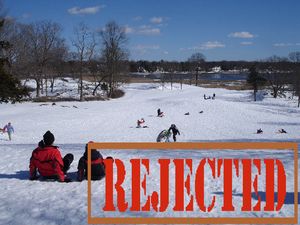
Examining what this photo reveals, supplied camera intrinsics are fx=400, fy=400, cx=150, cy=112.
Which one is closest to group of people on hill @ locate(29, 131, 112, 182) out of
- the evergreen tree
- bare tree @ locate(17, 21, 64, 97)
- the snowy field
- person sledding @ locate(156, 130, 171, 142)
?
the snowy field

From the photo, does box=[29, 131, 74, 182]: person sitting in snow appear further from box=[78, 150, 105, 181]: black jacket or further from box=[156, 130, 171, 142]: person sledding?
box=[156, 130, 171, 142]: person sledding

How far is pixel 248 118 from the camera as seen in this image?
4009 cm

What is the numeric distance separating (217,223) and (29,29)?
64892 millimetres

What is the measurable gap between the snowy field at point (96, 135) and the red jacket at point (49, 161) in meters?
0.29

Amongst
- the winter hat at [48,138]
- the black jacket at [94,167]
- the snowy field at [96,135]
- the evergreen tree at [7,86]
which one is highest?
the evergreen tree at [7,86]

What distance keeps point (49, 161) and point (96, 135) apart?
18.2 meters

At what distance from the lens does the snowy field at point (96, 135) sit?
276 inches

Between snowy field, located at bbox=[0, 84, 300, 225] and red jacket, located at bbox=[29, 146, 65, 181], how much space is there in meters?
0.29

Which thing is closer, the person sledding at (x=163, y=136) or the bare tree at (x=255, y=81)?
the person sledding at (x=163, y=136)

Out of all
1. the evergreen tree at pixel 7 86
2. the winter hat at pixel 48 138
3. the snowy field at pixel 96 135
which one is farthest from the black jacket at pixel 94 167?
the evergreen tree at pixel 7 86

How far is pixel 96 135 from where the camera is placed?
27.0 m

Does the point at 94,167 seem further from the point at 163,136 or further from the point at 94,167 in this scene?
the point at 163,136

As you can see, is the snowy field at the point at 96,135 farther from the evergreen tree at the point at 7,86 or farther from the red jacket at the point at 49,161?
the evergreen tree at the point at 7,86

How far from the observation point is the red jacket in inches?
345
